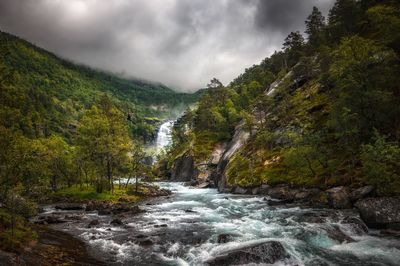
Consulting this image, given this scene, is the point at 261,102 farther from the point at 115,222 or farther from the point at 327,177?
the point at 115,222

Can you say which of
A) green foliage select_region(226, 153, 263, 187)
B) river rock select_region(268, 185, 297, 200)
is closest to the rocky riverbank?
river rock select_region(268, 185, 297, 200)

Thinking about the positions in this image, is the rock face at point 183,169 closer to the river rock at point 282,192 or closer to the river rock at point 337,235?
the river rock at point 282,192

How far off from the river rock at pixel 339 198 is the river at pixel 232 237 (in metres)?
2.07

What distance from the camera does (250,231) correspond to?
3234cm

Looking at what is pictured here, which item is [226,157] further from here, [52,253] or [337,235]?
[52,253]

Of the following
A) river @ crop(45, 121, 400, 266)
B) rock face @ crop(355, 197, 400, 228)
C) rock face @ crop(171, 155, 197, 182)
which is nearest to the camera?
river @ crop(45, 121, 400, 266)

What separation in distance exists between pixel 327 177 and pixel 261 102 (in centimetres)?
5031

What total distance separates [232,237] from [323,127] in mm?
39307

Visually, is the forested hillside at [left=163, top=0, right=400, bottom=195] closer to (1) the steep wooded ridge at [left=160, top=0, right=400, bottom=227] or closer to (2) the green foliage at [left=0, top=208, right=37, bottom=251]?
(1) the steep wooded ridge at [left=160, top=0, right=400, bottom=227]

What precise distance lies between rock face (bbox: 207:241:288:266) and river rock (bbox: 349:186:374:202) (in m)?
20.6

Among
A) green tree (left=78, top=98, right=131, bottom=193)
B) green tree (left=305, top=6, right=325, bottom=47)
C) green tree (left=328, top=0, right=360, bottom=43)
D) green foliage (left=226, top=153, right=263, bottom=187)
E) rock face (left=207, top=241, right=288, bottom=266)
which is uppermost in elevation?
green tree (left=305, top=6, right=325, bottom=47)

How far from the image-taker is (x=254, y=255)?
2288 cm

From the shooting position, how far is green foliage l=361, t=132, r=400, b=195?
3472cm

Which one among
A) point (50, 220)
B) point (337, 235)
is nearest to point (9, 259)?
point (50, 220)
